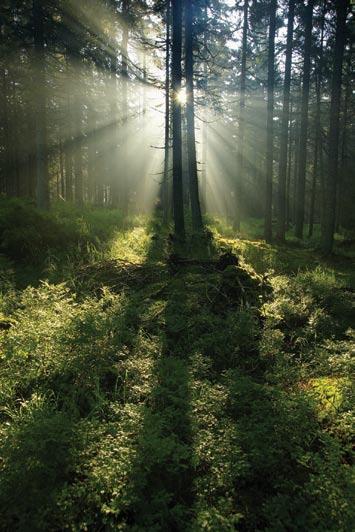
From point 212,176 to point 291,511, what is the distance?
35.2 metres

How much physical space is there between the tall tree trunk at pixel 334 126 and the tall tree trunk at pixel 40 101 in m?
10.8

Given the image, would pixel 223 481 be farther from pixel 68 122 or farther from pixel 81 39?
pixel 68 122

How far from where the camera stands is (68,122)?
22.8 m

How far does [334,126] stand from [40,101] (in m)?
11.2

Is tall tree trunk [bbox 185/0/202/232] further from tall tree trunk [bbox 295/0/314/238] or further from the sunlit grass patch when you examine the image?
the sunlit grass patch

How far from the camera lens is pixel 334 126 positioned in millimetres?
13344

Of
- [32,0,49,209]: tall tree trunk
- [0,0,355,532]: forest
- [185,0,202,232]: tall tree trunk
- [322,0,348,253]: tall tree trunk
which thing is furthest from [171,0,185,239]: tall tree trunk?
[322,0,348,253]: tall tree trunk

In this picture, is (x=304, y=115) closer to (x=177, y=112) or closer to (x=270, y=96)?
(x=270, y=96)

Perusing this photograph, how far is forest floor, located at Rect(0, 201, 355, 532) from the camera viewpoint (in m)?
2.66

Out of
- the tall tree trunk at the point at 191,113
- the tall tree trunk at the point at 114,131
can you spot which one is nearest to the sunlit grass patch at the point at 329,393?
the tall tree trunk at the point at 191,113

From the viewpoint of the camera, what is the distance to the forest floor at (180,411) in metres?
2.66

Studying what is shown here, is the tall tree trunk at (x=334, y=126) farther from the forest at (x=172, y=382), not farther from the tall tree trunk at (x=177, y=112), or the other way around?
the tall tree trunk at (x=177, y=112)

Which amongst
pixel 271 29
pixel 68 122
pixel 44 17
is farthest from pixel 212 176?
pixel 44 17

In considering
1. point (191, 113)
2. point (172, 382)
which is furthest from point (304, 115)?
point (172, 382)
